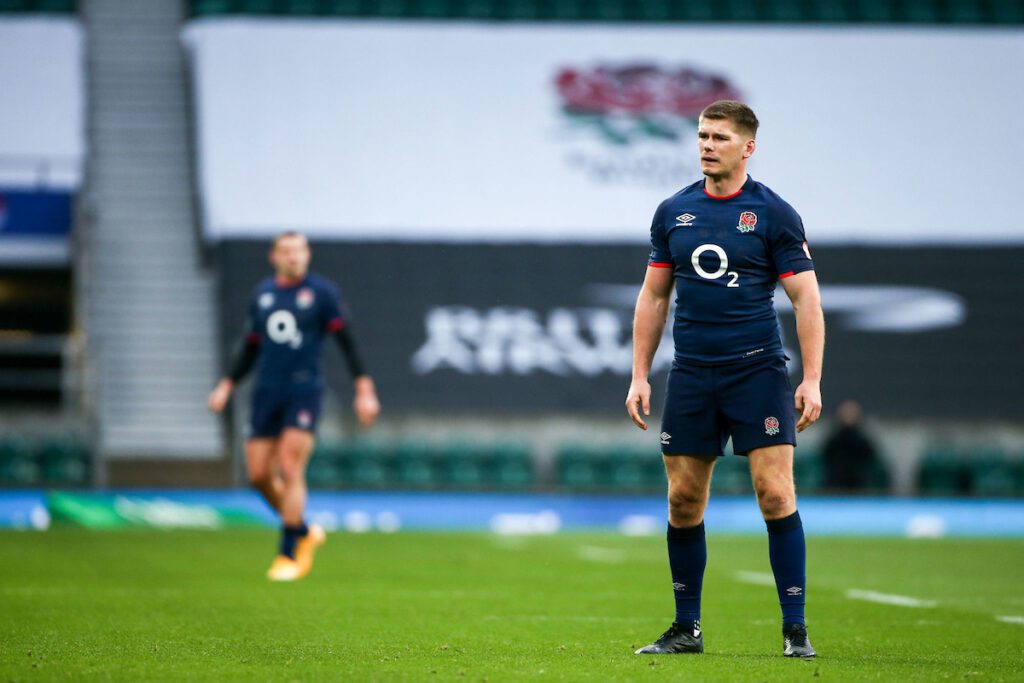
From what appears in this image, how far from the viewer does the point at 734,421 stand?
598cm

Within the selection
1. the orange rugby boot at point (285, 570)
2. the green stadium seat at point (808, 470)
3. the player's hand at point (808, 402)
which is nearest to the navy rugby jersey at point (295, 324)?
the orange rugby boot at point (285, 570)

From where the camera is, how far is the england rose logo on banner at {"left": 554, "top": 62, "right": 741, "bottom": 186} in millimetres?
25109

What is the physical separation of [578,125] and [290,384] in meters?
15.0

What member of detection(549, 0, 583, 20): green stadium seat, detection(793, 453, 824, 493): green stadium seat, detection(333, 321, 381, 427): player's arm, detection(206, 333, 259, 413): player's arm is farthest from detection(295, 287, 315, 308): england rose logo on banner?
detection(549, 0, 583, 20): green stadium seat

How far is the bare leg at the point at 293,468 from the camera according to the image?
10766 millimetres

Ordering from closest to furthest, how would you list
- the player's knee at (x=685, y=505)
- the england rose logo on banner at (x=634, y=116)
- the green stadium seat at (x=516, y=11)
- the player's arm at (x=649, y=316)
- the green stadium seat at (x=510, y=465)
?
1. the player's knee at (x=685, y=505)
2. the player's arm at (x=649, y=316)
3. the green stadium seat at (x=510, y=465)
4. the england rose logo on banner at (x=634, y=116)
5. the green stadium seat at (x=516, y=11)

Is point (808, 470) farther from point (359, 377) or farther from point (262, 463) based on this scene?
point (262, 463)

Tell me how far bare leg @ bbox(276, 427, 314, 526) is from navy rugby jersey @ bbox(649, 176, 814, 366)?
5112 mm

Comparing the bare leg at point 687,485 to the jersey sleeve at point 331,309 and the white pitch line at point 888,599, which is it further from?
the jersey sleeve at point 331,309

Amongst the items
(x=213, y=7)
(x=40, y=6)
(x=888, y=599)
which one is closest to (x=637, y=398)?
(x=888, y=599)

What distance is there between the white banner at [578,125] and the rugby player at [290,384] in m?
12.8

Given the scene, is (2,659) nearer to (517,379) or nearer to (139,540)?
(139,540)

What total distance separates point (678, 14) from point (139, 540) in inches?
552

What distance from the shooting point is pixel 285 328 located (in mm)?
10898
